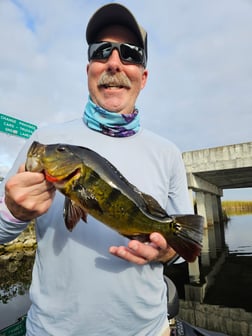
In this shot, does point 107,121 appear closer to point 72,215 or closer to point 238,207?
point 72,215

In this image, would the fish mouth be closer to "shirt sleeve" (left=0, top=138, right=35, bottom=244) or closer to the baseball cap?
"shirt sleeve" (left=0, top=138, right=35, bottom=244)

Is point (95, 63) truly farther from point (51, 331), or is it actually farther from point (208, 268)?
point (208, 268)

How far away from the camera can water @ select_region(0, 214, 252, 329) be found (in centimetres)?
843

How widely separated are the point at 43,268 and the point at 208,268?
1326cm

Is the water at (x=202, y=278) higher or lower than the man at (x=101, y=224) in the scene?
lower

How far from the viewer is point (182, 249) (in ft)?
6.02

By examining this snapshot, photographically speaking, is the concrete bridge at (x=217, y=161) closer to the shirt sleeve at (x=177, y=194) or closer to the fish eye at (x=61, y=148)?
the shirt sleeve at (x=177, y=194)

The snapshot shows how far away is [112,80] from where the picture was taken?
90.4 inches

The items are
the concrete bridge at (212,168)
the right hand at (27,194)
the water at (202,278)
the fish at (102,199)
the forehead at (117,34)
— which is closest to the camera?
the right hand at (27,194)

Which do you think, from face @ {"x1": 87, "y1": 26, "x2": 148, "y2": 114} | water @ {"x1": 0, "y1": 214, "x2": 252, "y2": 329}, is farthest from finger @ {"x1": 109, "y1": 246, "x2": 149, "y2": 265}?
water @ {"x1": 0, "y1": 214, "x2": 252, "y2": 329}

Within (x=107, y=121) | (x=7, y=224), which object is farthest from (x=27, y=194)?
(x=107, y=121)

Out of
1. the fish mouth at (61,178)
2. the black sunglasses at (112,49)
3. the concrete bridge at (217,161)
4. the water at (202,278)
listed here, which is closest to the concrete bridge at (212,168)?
the concrete bridge at (217,161)

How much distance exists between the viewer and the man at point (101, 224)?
5.74ft

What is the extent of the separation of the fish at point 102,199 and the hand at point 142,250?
0.27 ft
